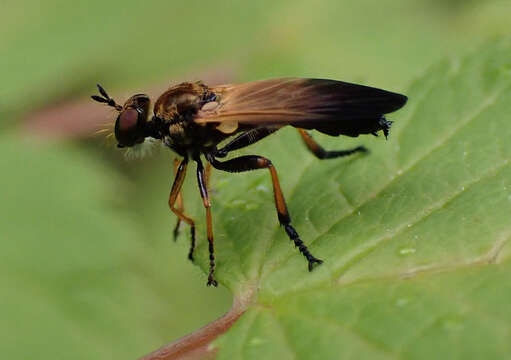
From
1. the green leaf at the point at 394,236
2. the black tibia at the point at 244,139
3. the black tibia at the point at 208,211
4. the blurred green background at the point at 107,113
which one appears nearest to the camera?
the green leaf at the point at 394,236

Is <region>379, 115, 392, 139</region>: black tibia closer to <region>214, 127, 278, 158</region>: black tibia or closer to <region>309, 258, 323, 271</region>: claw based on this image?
<region>214, 127, 278, 158</region>: black tibia

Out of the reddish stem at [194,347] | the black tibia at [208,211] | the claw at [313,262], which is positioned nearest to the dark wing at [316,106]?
the black tibia at [208,211]

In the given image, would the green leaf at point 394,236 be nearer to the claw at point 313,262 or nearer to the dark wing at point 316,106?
the claw at point 313,262

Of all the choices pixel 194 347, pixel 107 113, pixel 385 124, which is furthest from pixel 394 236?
pixel 107 113

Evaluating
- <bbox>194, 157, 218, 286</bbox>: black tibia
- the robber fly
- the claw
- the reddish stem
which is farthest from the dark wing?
the reddish stem

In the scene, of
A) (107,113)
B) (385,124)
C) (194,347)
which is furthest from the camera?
(107,113)

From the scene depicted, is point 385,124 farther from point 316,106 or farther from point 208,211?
point 208,211
